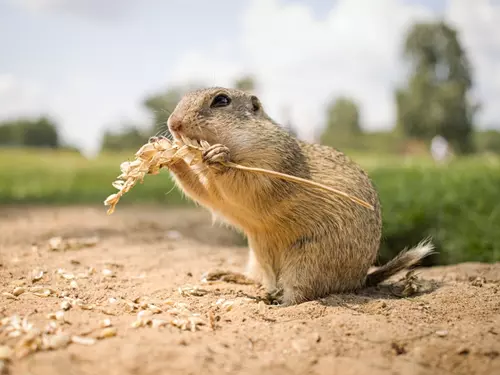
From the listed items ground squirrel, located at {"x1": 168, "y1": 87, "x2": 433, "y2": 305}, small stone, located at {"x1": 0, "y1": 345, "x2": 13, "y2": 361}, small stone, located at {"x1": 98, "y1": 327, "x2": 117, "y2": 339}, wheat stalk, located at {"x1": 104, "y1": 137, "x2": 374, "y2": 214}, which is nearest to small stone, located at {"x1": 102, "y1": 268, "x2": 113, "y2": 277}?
wheat stalk, located at {"x1": 104, "y1": 137, "x2": 374, "y2": 214}

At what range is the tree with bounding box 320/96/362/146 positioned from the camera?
45344 mm

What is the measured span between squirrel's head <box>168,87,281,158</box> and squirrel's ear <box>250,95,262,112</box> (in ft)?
0.51

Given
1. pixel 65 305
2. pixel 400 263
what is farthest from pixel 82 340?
pixel 400 263

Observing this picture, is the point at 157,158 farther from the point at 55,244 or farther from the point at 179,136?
the point at 55,244

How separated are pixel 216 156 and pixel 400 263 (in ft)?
6.04

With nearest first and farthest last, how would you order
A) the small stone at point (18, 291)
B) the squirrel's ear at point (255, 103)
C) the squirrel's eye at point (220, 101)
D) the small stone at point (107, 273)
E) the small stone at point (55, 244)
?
the small stone at point (18, 291) → the squirrel's eye at point (220, 101) → the small stone at point (107, 273) → the squirrel's ear at point (255, 103) → the small stone at point (55, 244)

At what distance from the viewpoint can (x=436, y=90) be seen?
3594 cm

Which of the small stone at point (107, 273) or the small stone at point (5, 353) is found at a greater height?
the small stone at point (5, 353)

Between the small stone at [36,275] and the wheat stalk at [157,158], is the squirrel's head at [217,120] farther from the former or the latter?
the small stone at [36,275]

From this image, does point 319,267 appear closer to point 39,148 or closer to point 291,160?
point 291,160

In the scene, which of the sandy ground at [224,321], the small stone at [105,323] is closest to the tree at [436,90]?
the sandy ground at [224,321]

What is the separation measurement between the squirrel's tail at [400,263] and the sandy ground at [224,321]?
0.33 ft

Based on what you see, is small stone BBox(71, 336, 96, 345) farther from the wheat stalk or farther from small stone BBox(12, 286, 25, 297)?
the wheat stalk

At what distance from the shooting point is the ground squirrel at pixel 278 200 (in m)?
3.44
